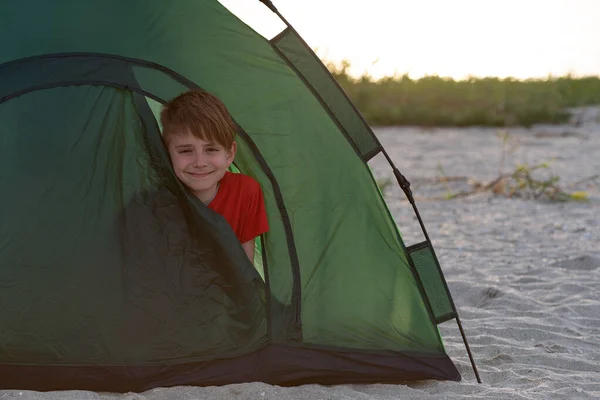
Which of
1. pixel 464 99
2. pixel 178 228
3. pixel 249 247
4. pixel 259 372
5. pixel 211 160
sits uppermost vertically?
pixel 464 99

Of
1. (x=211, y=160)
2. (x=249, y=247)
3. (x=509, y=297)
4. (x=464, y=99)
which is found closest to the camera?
(x=211, y=160)

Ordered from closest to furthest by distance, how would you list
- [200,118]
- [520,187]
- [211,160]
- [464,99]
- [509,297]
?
[200,118] < [211,160] < [509,297] < [520,187] < [464,99]

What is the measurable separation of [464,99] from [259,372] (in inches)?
510

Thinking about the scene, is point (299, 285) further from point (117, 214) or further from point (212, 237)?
point (117, 214)

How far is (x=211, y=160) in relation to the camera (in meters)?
2.84

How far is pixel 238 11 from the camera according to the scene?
2.96 m

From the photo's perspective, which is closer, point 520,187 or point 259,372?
point 259,372

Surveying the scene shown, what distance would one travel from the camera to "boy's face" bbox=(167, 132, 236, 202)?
9.29 feet

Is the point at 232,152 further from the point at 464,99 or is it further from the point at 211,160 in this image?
the point at 464,99

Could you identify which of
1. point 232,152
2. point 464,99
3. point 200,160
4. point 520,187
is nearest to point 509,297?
point 232,152

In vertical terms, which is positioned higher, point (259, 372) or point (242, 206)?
point (242, 206)

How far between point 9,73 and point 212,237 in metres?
0.90

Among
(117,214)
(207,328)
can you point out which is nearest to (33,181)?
(117,214)

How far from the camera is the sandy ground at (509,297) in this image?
287 cm
